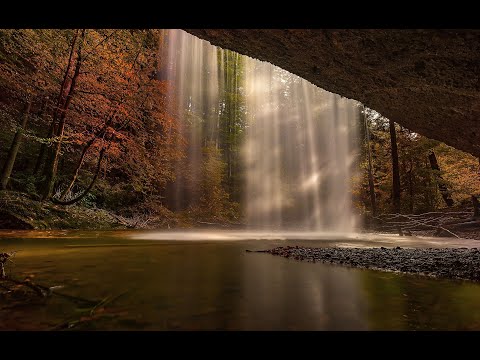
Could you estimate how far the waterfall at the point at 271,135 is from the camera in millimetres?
25156

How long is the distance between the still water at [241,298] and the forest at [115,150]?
8.32 meters

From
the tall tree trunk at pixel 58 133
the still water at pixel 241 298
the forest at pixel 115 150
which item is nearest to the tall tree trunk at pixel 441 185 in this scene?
the forest at pixel 115 150

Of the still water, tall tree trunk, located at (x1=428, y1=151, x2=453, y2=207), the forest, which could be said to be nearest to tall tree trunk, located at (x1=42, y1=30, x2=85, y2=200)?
the forest

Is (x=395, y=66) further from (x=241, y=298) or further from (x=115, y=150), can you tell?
(x=115, y=150)

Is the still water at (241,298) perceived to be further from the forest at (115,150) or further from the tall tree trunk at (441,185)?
the tall tree trunk at (441,185)

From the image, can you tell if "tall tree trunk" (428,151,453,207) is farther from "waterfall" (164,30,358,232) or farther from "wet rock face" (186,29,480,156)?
"wet rock face" (186,29,480,156)

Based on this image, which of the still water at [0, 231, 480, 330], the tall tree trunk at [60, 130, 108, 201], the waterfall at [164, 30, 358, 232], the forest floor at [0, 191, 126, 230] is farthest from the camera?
the waterfall at [164, 30, 358, 232]

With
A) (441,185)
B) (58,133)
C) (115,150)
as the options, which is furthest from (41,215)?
(441,185)

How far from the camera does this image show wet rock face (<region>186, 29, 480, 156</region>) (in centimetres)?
455

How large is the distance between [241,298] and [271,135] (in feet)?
94.8

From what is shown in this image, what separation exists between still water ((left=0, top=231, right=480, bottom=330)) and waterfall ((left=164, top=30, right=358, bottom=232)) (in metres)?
17.7

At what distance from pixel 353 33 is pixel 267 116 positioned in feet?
89.3
